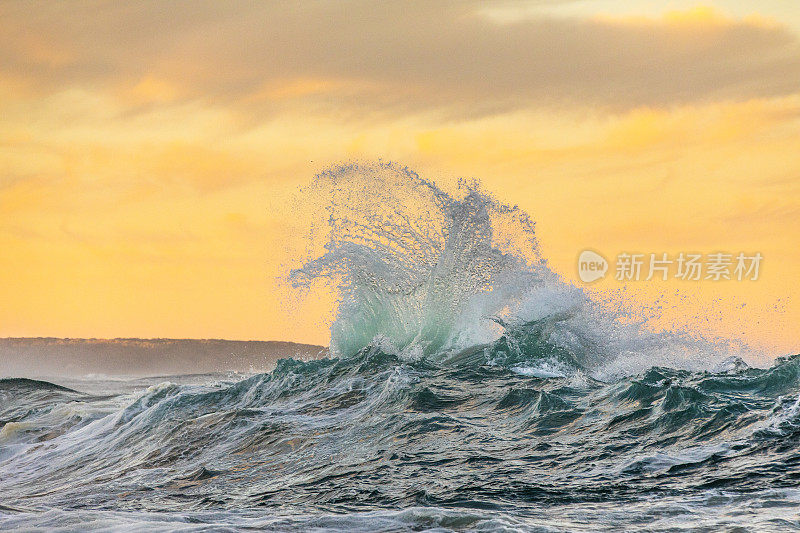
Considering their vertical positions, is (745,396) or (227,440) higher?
(745,396)

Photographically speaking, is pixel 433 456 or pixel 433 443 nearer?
pixel 433 456

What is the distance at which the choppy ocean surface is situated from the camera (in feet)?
18.7

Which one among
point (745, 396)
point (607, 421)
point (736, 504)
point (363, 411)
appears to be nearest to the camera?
point (736, 504)

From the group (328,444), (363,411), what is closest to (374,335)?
(363,411)

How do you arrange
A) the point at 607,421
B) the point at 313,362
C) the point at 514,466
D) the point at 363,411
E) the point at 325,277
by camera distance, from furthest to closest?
the point at 325,277, the point at 313,362, the point at 363,411, the point at 607,421, the point at 514,466

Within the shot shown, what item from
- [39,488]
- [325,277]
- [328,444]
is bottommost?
[39,488]

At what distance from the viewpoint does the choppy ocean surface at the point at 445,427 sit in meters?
5.71

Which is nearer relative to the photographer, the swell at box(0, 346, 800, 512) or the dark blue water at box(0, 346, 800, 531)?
the dark blue water at box(0, 346, 800, 531)

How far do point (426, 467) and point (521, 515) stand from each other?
1.80 metres

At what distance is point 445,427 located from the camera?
28.2 feet

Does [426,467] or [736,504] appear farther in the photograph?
[426,467]

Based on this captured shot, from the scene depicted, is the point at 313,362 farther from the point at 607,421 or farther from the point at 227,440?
the point at 607,421

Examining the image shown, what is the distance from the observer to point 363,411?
402 inches

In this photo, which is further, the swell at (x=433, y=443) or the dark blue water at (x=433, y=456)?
the swell at (x=433, y=443)
